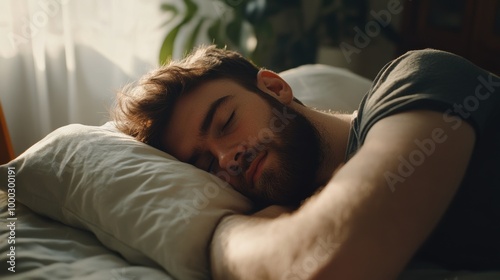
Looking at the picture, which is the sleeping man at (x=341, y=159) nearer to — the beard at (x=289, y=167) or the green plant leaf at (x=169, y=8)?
the beard at (x=289, y=167)

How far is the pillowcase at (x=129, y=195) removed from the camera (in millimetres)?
801

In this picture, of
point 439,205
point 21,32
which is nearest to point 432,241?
point 439,205

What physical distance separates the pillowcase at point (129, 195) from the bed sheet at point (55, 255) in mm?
18

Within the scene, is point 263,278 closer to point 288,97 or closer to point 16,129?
point 288,97

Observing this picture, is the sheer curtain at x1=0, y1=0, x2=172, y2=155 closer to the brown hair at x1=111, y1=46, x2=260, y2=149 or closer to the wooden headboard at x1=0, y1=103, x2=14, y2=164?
the wooden headboard at x1=0, y1=103, x2=14, y2=164

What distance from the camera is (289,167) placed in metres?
0.95

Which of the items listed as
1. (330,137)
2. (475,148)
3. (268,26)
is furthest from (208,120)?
(268,26)

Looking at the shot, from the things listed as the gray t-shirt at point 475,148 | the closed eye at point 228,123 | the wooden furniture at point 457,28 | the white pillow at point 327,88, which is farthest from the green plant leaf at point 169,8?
the gray t-shirt at point 475,148

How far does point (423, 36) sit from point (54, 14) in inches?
66.9

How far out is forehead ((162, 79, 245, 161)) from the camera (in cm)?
104

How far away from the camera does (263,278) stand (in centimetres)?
64

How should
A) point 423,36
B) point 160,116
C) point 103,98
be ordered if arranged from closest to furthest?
point 160,116 < point 103,98 < point 423,36

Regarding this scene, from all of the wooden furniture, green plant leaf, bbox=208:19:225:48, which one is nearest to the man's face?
green plant leaf, bbox=208:19:225:48

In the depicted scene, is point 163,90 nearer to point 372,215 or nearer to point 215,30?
point 372,215
